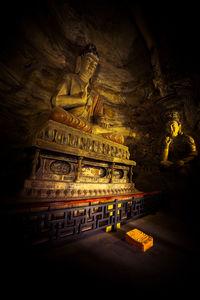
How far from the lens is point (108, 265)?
1667mm

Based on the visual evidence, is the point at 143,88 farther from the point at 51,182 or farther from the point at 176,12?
the point at 51,182

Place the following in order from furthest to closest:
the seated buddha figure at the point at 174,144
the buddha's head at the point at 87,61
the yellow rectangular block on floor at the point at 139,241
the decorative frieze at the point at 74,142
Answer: the seated buddha figure at the point at 174,144, the buddha's head at the point at 87,61, the decorative frieze at the point at 74,142, the yellow rectangular block on floor at the point at 139,241

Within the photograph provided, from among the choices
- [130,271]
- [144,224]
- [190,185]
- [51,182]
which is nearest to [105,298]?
[130,271]

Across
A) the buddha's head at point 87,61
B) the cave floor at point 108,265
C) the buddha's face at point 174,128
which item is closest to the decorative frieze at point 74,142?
the cave floor at point 108,265

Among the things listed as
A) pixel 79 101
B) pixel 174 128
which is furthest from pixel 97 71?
pixel 174 128

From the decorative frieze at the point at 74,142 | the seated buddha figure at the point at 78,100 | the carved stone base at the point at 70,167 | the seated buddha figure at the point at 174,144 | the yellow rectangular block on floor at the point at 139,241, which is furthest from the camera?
the seated buddha figure at the point at 174,144

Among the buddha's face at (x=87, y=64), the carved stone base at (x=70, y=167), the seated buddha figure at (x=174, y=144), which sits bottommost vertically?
the carved stone base at (x=70, y=167)

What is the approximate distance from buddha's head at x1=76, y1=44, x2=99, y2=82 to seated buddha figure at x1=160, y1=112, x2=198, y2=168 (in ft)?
16.5

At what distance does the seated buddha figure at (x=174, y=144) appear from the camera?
6231mm

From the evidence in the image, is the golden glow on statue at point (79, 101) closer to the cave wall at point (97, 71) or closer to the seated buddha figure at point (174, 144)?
the cave wall at point (97, 71)

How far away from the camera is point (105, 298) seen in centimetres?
117

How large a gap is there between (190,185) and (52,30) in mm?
8497

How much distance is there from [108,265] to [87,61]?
21.1 feet

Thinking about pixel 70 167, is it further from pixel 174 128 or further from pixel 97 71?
pixel 174 128
